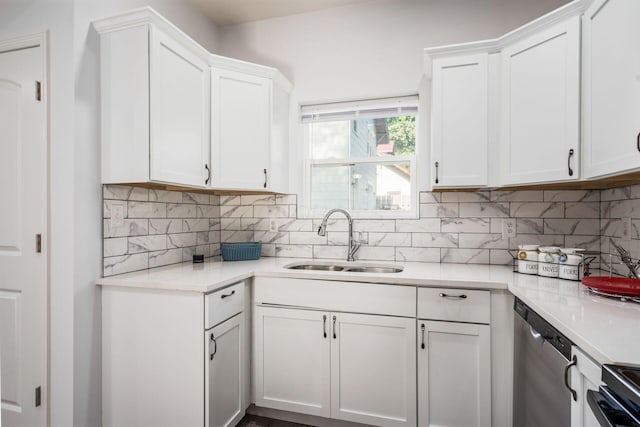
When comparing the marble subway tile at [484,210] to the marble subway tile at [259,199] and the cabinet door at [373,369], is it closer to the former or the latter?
the cabinet door at [373,369]

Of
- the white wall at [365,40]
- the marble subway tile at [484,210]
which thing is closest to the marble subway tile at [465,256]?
the marble subway tile at [484,210]

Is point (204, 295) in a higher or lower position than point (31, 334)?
higher

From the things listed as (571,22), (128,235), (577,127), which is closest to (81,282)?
(128,235)

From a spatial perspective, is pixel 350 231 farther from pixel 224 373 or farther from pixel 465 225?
pixel 224 373

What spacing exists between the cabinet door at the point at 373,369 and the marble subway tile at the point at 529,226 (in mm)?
1089

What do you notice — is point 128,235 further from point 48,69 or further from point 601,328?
point 601,328

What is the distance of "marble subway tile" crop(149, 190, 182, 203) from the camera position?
2.12m

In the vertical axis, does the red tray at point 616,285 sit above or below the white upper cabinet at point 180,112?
below

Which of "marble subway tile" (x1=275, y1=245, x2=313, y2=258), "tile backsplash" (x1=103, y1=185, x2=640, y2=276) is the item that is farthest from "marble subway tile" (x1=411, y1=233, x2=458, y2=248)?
"marble subway tile" (x1=275, y1=245, x2=313, y2=258)

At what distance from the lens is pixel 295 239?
2672 millimetres

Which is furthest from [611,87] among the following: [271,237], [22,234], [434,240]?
[22,234]

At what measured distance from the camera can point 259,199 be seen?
2764 millimetres

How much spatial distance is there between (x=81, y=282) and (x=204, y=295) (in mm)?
637

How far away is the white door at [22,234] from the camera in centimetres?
171
